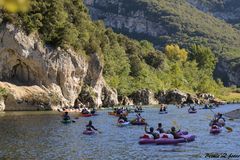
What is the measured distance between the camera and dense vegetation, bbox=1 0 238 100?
8406 centimetres

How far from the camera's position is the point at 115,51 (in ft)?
409

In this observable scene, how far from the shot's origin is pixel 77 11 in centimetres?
9988

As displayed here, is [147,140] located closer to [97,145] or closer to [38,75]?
[97,145]

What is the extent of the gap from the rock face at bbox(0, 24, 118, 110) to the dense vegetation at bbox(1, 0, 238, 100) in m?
2.39

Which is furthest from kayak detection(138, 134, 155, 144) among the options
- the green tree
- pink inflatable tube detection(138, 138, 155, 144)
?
the green tree

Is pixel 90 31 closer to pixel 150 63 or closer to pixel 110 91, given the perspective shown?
pixel 110 91

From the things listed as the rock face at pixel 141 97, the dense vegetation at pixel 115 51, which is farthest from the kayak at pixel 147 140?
the rock face at pixel 141 97

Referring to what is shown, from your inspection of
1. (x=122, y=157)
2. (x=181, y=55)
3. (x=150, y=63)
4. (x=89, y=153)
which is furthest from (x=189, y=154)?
(x=181, y=55)

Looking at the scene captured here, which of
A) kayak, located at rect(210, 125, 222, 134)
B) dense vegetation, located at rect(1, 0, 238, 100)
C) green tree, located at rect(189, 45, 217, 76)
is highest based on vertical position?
green tree, located at rect(189, 45, 217, 76)

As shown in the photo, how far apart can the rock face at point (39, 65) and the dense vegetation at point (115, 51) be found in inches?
94.2

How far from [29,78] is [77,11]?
2571 centimetres

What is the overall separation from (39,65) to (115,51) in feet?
155

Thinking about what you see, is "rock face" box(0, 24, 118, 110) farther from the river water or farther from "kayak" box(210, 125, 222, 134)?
"kayak" box(210, 125, 222, 134)

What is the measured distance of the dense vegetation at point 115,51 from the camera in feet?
276
